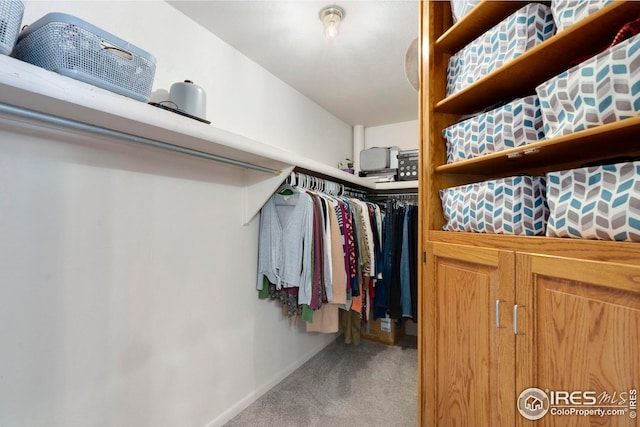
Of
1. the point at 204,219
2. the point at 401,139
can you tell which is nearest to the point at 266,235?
the point at 204,219

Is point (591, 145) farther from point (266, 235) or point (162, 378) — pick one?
point (162, 378)

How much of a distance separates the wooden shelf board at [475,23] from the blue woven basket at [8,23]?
1.34 m

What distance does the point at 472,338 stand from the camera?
984 millimetres

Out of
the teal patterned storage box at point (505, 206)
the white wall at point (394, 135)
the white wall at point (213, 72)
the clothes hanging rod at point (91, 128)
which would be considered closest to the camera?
the clothes hanging rod at point (91, 128)

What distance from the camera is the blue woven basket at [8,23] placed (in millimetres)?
654

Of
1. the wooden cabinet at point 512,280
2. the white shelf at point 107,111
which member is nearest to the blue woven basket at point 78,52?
the white shelf at point 107,111

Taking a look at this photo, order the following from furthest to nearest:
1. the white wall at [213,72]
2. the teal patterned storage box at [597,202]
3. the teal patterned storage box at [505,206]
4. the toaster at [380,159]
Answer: the toaster at [380,159], the white wall at [213,72], the teal patterned storage box at [505,206], the teal patterned storage box at [597,202]

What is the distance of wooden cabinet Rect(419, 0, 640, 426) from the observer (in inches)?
25.6

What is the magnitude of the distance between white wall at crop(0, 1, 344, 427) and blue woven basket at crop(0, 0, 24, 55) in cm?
35

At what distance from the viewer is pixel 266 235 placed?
1.79 m

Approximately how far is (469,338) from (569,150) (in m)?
0.70

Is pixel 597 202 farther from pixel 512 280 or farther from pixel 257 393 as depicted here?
pixel 257 393

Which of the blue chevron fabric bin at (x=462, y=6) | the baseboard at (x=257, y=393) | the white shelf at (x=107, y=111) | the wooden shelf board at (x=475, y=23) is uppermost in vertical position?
the blue chevron fabric bin at (x=462, y=6)

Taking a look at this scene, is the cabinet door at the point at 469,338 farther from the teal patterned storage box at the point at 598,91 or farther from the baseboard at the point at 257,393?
the baseboard at the point at 257,393
